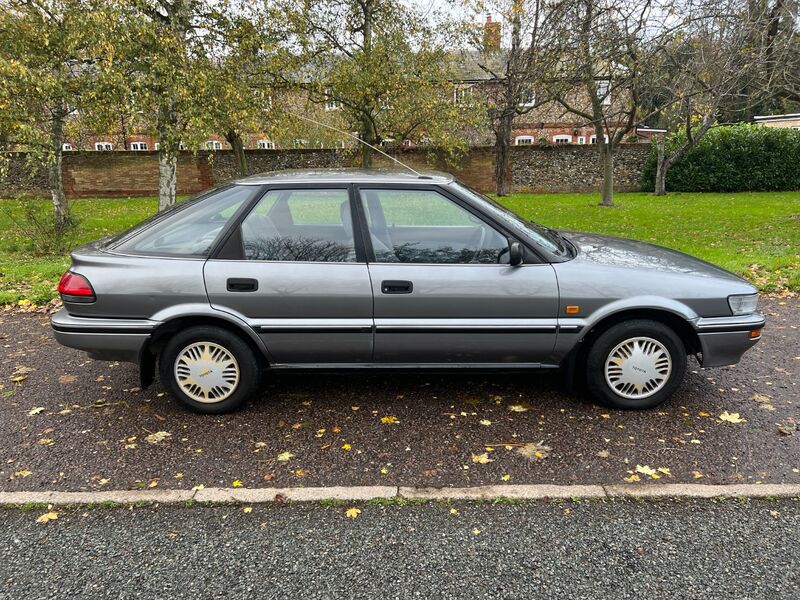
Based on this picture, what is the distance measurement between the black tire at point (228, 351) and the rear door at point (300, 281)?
0.57 feet

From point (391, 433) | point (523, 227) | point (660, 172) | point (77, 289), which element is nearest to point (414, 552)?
point (391, 433)

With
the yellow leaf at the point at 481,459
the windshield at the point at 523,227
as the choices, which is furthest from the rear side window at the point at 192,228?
the yellow leaf at the point at 481,459

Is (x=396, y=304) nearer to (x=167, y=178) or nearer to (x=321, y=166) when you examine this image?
(x=167, y=178)

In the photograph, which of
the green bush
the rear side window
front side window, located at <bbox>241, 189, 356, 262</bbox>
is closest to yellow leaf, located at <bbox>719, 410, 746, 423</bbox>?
front side window, located at <bbox>241, 189, 356, 262</bbox>

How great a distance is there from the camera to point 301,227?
3.57 meters

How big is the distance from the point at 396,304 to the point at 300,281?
25.2 inches

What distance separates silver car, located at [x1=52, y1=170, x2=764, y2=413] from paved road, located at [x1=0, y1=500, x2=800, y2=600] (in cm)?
109

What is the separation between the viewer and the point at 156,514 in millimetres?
2656

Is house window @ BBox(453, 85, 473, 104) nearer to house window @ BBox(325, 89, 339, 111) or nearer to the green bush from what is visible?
house window @ BBox(325, 89, 339, 111)

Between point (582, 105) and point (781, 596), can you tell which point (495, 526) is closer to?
point (781, 596)

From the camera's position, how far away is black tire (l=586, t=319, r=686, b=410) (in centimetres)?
351

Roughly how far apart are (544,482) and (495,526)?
0.47 metres

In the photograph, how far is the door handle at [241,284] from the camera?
342 centimetres

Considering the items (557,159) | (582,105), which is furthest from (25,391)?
(557,159)
